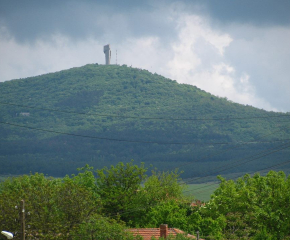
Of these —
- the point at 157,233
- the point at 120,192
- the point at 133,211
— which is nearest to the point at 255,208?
the point at 157,233

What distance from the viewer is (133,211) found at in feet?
200

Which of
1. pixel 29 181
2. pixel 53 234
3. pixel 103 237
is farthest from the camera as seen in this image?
pixel 29 181

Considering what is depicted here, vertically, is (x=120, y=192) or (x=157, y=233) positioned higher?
(x=120, y=192)

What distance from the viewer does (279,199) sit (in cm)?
4659

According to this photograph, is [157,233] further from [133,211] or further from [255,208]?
[133,211]

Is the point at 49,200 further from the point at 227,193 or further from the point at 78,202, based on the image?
the point at 227,193

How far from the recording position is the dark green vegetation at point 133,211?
4459cm

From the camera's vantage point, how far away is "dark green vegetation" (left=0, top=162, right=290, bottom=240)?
4459 cm

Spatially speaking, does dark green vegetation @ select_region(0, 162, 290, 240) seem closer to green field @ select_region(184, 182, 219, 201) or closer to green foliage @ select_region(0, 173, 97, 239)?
green foliage @ select_region(0, 173, 97, 239)

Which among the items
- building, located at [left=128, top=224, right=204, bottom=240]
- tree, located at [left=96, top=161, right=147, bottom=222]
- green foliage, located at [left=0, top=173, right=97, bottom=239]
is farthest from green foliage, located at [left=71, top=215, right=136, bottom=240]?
tree, located at [left=96, top=161, right=147, bottom=222]

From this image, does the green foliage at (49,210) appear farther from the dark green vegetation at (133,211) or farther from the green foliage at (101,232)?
the green foliage at (101,232)

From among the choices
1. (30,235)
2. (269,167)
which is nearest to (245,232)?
(30,235)

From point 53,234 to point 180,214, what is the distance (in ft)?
46.6

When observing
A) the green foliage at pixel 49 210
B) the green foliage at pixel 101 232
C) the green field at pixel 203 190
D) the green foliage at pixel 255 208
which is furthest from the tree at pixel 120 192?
the green field at pixel 203 190
